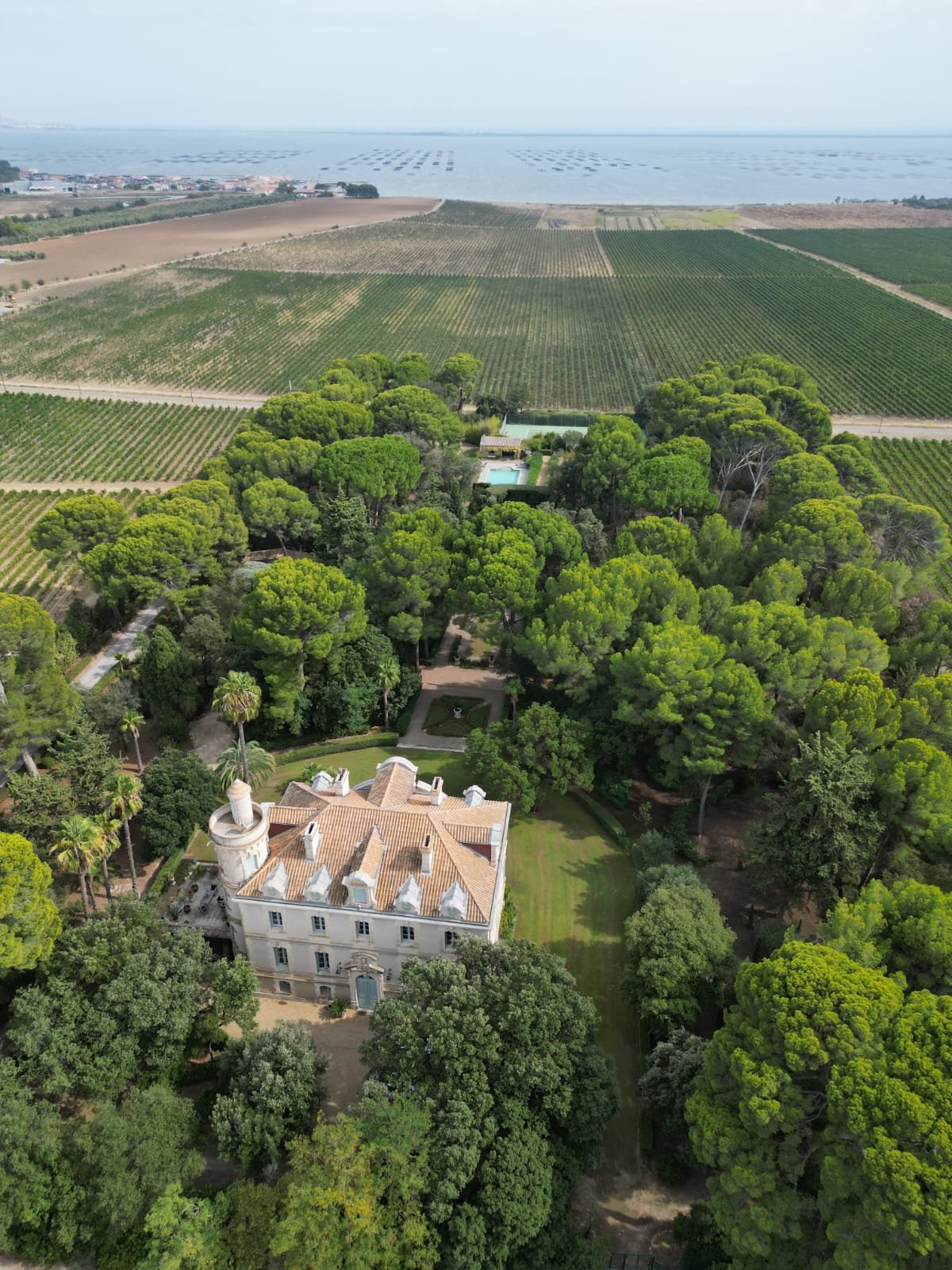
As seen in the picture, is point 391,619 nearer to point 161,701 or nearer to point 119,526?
point 161,701

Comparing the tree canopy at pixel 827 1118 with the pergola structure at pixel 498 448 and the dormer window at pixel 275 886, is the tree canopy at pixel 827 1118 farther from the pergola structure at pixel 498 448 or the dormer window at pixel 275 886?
the pergola structure at pixel 498 448

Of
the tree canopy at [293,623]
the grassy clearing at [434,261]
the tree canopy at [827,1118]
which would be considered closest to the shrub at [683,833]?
the tree canopy at [827,1118]

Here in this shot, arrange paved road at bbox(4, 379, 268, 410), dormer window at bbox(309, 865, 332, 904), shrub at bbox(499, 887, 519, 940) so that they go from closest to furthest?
dormer window at bbox(309, 865, 332, 904) → shrub at bbox(499, 887, 519, 940) → paved road at bbox(4, 379, 268, 410)

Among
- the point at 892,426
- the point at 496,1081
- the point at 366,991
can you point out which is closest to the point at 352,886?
the point at 366,991

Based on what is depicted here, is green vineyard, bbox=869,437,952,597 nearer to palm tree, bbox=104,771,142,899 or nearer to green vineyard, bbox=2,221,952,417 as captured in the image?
green vineyard, bbox=2,221,952,417

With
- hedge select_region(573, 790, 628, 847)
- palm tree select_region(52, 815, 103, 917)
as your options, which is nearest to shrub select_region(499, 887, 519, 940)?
hedge select_region(573, 790, 628, 847)

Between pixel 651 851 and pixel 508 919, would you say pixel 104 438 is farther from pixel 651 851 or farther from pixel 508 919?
pixel 651 851
